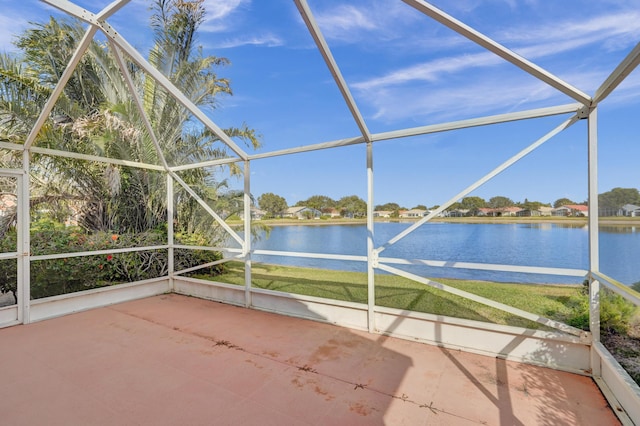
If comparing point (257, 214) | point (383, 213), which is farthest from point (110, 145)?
point (383, 213)

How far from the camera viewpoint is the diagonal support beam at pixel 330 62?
7.63 feet

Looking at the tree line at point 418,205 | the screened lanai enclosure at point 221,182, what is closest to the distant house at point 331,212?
the tree line at point 418,205

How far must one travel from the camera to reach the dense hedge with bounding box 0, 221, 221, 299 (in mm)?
4676

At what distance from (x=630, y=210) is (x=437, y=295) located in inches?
142

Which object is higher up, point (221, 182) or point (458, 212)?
point (221, 182)

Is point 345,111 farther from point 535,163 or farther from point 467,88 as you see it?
point 467,88

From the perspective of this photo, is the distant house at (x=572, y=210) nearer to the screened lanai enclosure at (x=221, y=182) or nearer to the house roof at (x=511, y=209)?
the screened lanai enclosure at (x=221, y=182)

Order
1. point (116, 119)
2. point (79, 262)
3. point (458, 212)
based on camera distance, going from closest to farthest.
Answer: point (458, 212) → point (79, 262) → point (116, 119)

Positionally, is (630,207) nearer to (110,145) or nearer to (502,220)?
(502,220)

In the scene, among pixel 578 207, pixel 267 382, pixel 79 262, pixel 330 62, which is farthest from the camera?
pixel 79 262

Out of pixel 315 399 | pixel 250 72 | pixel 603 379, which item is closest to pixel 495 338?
pixel 603 379

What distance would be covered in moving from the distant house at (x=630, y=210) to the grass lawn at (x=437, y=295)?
6.88 ft

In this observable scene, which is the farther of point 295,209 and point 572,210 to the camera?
point 295,209

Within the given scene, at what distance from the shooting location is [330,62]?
277cm
